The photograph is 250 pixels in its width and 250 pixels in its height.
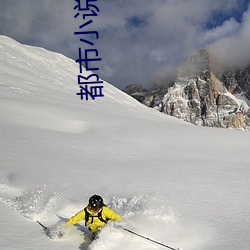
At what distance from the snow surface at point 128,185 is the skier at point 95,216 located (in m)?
0.22

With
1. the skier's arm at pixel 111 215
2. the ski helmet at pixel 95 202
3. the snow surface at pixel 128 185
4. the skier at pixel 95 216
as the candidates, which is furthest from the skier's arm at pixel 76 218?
the skier's arm at pixel 111 215

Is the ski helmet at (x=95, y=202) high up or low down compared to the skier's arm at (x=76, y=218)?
up

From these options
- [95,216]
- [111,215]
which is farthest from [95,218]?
[111,215]

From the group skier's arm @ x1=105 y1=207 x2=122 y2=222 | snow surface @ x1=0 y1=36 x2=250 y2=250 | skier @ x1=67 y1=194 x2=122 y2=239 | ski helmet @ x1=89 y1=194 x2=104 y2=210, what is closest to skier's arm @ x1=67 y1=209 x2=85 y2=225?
skier @ x1=67 y1=194 x2=122 y2=239

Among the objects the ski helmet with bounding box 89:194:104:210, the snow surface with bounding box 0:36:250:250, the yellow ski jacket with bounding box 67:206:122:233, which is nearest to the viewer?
the snow surface with bounding box 0:36:250:250

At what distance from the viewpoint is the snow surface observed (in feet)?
18.1

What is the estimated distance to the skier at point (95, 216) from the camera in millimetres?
5793

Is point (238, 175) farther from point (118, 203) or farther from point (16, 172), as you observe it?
point (16, 172)

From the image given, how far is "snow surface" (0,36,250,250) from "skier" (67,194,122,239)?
0.73ft

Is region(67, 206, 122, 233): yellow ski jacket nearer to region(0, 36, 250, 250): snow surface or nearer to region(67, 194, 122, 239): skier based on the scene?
region(67, 194, 122, 239): skier

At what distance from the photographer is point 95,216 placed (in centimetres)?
589

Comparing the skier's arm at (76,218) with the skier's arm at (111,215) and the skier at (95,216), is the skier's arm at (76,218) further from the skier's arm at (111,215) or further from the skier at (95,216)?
the skier's arm at (111,215)

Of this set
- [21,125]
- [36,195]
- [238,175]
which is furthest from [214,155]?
[21,125]

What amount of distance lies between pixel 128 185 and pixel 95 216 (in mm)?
2388
